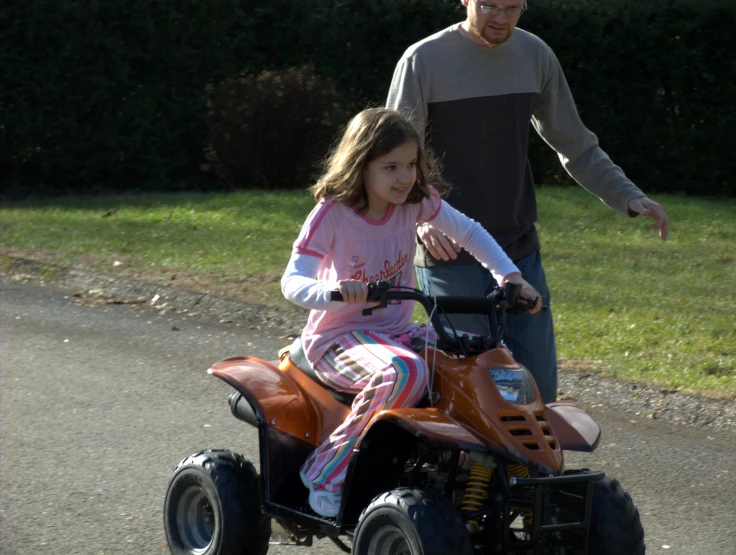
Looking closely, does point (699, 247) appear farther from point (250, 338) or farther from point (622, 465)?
point (622, 465)

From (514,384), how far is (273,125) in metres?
11.2

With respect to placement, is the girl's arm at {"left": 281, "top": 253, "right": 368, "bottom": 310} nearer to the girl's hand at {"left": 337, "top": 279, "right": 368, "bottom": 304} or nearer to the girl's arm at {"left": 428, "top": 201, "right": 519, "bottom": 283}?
the girl's hand at {"left": 337, "top": 279, "right": 368, "bottom": 304}

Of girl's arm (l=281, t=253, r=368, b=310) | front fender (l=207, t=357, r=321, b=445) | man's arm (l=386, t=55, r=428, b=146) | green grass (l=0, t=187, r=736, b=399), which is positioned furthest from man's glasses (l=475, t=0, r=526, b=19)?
green grass (l=0, t=187, r=736, b=399)

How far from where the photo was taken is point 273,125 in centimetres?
1436

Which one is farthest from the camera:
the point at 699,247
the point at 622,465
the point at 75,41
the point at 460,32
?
the point at 75,41

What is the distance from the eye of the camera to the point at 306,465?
3.86 metres

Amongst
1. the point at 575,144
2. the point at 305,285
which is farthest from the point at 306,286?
the point at 575,144

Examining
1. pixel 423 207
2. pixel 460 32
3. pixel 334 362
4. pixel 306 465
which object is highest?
pixel 460 32

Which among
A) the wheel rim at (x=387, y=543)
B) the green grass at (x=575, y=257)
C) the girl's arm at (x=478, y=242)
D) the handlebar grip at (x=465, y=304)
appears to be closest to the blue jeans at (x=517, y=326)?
the girl's arm at (x=478, y=242)

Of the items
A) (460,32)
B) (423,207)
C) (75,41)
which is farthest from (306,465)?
(75,41)

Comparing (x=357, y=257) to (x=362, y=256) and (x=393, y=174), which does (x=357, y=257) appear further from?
(x=393, y=174)

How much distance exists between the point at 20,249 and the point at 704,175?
27.9 ft

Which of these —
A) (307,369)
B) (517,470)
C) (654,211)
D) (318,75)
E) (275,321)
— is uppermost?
(318,75)

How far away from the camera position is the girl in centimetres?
371
